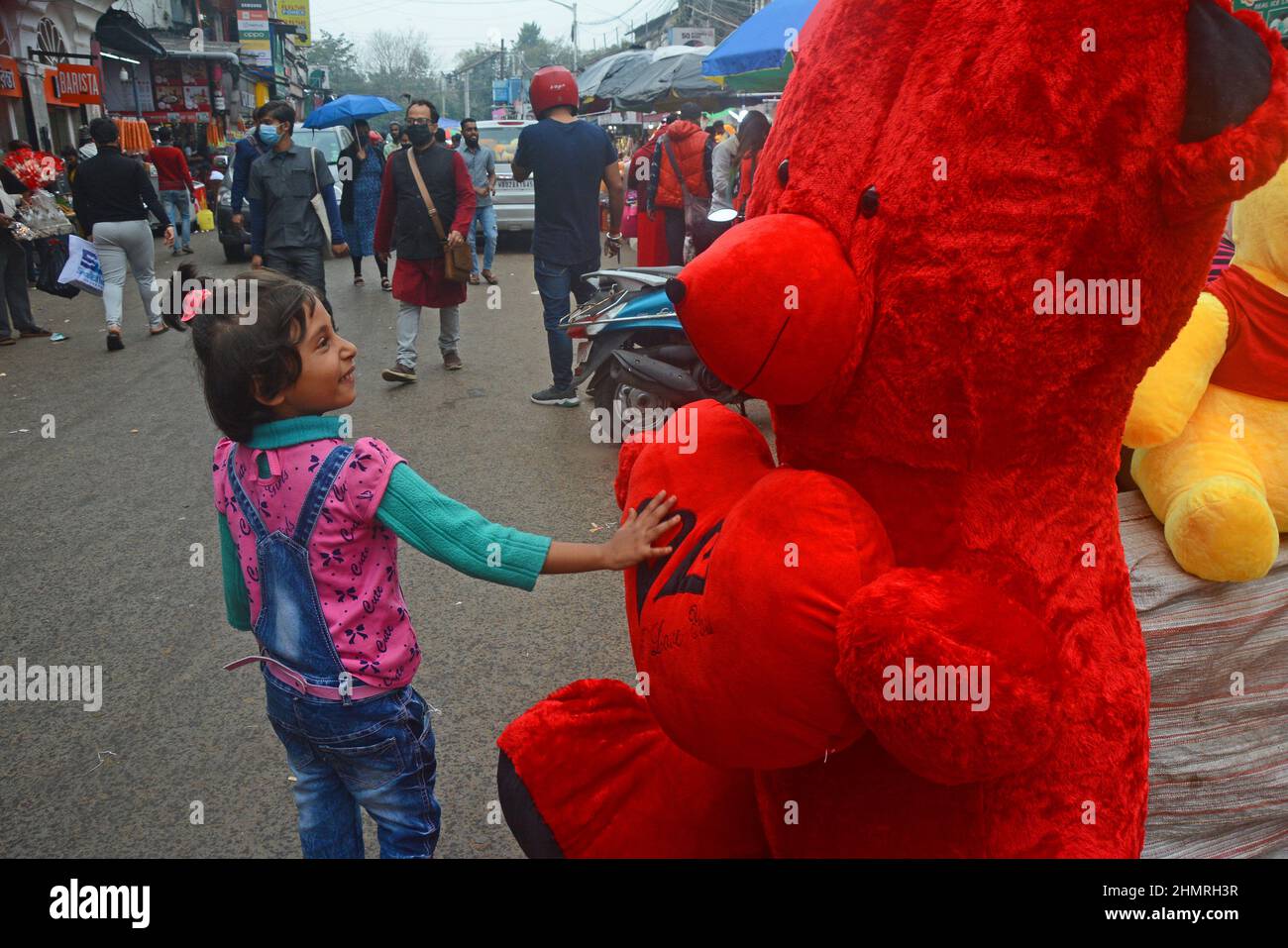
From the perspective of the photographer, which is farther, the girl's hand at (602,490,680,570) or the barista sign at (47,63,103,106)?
the barista sign at (47,63,103,106)

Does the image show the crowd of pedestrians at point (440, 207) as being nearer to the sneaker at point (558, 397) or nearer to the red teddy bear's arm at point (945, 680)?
the sneaker at point (558, 397)

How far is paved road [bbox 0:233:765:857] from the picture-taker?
10.2 ft

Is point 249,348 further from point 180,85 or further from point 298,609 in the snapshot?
point 180,85

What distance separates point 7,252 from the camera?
9969 millimetres

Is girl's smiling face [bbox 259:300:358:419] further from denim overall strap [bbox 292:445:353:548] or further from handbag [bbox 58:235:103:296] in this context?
handbag [bbox 58:235:103:296]

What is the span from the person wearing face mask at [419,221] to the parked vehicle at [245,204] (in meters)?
5.75

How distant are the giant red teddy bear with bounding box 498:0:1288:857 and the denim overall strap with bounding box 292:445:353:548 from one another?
704 millimetres

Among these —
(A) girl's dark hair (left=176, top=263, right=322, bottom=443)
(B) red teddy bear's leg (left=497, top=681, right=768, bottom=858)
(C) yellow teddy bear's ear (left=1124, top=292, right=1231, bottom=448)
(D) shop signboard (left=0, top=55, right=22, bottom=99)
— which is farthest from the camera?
(D) shop signboard (left=0, top=55, right=22, bottom=99)

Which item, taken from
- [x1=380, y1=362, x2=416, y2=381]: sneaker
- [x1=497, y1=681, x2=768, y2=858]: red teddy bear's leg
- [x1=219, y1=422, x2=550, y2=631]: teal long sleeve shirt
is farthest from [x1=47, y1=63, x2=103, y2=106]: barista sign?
[x1=497, y1=681, x2=768, y2=858]: red teddy bear's leg

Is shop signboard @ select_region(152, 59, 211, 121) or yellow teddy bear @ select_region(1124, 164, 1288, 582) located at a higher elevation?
shop signboard @ select_region(152, 59, 211, 121)

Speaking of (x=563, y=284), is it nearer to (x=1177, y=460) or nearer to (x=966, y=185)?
(x=1177, y=460)

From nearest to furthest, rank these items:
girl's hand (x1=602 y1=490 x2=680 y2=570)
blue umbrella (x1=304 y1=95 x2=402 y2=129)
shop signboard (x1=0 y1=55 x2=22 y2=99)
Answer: girl's hand (x1=602 y1=490 x2=680 y2=570), blue umbrella (x1=304 y1=95 x2=402 y2=129), shop signboard (x1=0 y1=55 x2=22 y2=99)

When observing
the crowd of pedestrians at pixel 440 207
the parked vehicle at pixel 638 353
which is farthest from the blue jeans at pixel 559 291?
the parked vehicle at pixel 638 353

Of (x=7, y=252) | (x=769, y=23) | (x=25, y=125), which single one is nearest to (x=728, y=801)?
(x=769, y=23)
